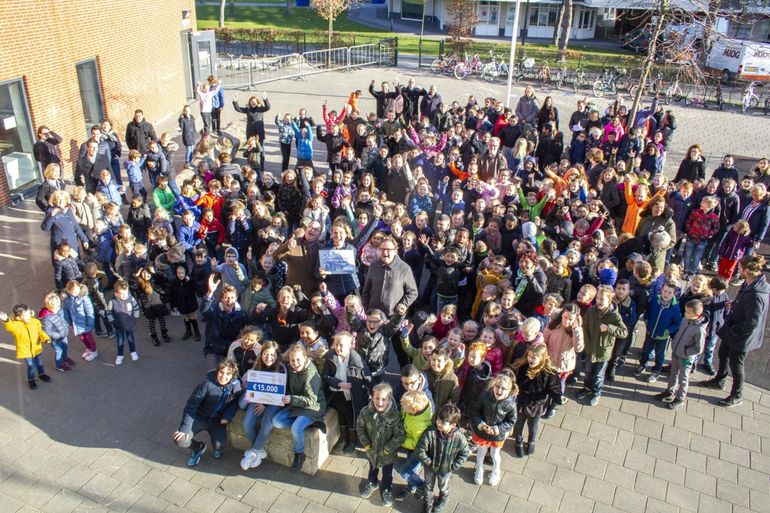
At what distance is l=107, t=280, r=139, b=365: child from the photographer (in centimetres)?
738

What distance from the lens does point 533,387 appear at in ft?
19.3

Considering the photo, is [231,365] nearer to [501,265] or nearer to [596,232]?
[501,265]

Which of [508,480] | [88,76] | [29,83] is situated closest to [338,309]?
[508,480]

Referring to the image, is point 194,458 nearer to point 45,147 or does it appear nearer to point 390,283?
point 390,283

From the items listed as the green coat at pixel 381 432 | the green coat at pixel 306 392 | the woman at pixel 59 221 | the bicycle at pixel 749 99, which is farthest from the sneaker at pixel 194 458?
the bicycle at pixel 749 99

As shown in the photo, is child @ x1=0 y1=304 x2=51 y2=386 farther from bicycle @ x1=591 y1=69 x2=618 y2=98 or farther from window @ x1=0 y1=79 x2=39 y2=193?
bicycle @ x1=591 y1=69 x2=618 y2=98

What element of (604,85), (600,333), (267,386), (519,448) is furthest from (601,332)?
(604,85)

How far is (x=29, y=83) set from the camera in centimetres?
1202

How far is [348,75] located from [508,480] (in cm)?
2376

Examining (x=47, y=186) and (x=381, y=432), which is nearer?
(x=381, y=432)

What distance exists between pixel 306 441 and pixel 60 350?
11.8 feet

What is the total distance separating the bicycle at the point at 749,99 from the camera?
2203cm

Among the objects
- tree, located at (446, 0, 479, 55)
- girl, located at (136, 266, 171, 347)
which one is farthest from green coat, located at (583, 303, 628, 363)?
tree, located at (446, 0, 479, 55)

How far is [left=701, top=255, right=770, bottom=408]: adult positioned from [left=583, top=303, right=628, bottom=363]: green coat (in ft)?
4.32
